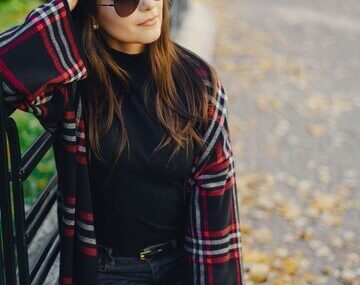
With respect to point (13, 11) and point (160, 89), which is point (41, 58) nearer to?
point (160, 89)

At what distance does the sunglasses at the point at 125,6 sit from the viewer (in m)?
2.00

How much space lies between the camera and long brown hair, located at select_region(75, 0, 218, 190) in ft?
6.74

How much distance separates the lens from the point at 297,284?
3.80 meters

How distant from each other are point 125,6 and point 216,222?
0.82m

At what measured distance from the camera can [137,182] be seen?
2141 millimetres

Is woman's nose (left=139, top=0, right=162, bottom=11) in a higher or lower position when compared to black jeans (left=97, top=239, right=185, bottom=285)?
higher

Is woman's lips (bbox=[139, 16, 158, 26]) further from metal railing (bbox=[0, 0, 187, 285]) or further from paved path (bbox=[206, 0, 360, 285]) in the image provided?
paved path (bbox=[206, 0, 360, 285])

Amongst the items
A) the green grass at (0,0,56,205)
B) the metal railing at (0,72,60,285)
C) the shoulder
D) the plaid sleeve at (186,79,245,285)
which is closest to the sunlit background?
the green grass at (0,0,56,205)

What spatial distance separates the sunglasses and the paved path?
2280mm

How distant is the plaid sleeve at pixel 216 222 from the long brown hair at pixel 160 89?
0.10 meters

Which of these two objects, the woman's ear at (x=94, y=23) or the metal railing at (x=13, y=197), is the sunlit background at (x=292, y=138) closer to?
the metal railing at (x=13, y=197)

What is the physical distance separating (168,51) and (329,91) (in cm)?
589

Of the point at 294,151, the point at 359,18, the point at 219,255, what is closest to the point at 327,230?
the point at 294,151

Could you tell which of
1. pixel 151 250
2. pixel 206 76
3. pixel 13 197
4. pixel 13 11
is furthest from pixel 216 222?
pixel 13 11
